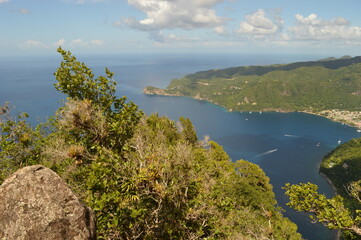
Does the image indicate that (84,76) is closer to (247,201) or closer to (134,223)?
(134,223)

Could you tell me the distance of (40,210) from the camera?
18.4 ft

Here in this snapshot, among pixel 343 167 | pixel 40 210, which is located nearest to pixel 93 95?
pixel 40 210

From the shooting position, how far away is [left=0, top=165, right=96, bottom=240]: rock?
17.8 ft

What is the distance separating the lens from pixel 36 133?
11.6 m

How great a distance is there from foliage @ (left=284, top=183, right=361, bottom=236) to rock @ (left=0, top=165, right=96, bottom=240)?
1112cm

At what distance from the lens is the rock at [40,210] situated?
543cm

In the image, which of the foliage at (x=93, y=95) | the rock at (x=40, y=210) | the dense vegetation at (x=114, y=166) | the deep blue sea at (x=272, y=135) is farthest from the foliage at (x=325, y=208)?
the deep blue sea at (x=272, y=135)

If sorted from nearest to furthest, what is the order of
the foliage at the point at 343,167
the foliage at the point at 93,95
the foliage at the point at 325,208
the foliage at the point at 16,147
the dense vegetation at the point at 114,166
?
the dense vegetation at the point at 114,166 → the foliage at the point at 93,95 → the foliage at the point at 325,208 → the foliage at the point at 16,147 → the foliage at the point at 343,167

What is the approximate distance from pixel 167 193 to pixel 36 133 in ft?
29.2

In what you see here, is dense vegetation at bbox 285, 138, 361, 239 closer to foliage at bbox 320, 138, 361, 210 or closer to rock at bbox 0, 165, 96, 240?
rock at bbox 0, 165, 96, 240

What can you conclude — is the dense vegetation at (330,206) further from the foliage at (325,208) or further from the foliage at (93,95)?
the foliage at (93,95)

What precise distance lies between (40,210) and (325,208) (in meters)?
12.8

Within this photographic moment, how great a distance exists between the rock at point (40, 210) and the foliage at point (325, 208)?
11.1 m

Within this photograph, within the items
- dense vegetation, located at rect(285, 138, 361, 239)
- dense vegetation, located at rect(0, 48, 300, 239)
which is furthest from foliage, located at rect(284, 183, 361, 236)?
dense vegetation, located at rect(0, 48, 300, 239)
